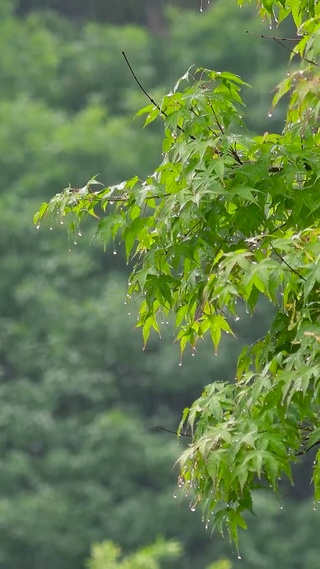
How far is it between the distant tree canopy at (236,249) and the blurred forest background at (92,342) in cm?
1355

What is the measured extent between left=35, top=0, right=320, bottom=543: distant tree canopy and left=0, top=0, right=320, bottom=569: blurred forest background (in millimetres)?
13548

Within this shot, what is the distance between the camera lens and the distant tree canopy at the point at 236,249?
2.28 m

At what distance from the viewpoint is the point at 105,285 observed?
1911 centimetres

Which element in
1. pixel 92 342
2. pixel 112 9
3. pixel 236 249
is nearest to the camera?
pixel 236 249

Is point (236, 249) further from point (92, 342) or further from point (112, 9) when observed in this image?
point (112, 9)

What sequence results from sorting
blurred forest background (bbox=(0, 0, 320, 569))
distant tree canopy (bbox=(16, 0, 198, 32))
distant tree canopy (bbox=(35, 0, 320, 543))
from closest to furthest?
distant tree canopy (bbox=(35, 0, 320, 543)), blurred forest background (bbox=(0, 0, 320, 569)), distant tree canopy (bbox=(16, 0, 198, 32))

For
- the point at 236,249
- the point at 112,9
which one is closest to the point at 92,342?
the point at 112,9

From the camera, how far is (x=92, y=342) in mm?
18312

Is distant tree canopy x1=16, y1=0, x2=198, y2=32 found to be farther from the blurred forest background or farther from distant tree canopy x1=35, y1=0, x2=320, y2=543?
distant tree canopy x1=35, y1=0, x2=320, y2=543

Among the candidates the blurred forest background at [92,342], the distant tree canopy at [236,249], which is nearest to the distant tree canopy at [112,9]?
the blurred forest background at [92,342]

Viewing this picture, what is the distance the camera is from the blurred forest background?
16.7 meters

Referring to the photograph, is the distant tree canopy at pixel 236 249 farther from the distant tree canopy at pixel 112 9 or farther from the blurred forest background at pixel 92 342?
the distant tree canopy at pixel 112 9

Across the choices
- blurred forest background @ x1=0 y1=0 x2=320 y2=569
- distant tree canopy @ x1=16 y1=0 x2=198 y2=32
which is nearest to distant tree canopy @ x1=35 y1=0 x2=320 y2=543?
blurred forest background @ x1=0 y1=0 x2=320 y2=569

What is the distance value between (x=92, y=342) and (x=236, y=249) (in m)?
15.9
